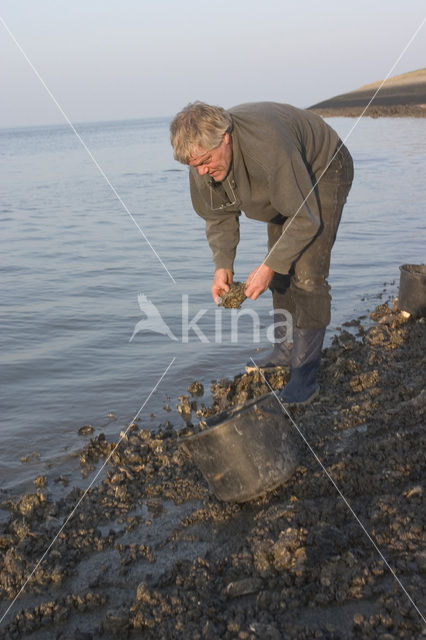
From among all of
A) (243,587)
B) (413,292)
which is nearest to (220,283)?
(243,587)

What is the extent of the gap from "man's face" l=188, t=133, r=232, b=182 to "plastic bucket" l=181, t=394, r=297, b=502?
1234mm

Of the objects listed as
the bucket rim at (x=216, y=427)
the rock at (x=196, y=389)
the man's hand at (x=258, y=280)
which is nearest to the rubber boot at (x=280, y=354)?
the rock at (x=196, y=389)

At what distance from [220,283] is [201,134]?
1270 mm

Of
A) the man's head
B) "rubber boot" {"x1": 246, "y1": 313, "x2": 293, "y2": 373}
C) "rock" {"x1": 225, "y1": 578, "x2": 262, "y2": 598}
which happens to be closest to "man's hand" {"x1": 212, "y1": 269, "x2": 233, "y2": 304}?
"rubber boot" {"x1": 246, "y1": 313, "x2": 293, "y2": 373}

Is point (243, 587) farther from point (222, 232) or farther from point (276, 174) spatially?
point (222, 232)

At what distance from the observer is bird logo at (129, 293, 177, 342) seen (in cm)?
685

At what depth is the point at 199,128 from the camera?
10.7 ft

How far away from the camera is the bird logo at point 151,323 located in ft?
22.5

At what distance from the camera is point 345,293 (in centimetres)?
786

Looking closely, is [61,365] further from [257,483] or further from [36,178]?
[36,178]

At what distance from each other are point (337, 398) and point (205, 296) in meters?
3.47

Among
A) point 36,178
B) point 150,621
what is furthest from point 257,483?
point 36,178

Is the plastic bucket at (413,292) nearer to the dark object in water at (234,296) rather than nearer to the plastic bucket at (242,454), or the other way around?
the dark object in water at (234,296)

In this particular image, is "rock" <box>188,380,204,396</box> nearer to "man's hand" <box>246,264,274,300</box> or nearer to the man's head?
"man's hand" <box>246,264,274,300</box>
